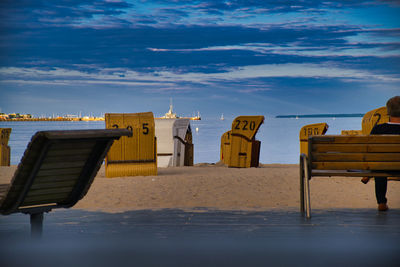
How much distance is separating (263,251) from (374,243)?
1.11 meters

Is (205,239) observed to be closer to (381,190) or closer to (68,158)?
(68,158)

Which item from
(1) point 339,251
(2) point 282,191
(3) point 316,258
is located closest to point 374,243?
(1) point 339,251

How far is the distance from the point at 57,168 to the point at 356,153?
3.67m

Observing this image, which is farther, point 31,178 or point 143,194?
point 143,194

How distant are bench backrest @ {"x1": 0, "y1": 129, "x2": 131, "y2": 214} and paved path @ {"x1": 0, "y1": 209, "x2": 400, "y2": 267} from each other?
A: 0.41 meters

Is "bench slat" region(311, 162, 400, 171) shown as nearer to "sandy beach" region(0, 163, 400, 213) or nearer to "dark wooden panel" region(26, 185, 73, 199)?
"sandy beach" region(0, 163, 400, 213)

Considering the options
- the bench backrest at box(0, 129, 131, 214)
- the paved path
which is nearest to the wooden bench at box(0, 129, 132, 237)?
Result: the bench backrest at box(0, 129, 131, 214)

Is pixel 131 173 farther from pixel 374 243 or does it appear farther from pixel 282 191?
pixel 374 243

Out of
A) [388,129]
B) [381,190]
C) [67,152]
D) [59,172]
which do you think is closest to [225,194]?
[381,190]

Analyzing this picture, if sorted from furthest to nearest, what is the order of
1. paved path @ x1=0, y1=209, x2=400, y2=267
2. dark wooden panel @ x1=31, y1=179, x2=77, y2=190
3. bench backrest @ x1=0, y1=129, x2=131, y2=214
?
dark wooden panel @ x1=31, y1=179, x2=77, y2=190 < bench backrest @ x1=0, y1=129, x2=131, y2=214 < paved path @ x1=0, y1=209, x2=400, y2=267

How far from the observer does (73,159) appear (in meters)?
5.04

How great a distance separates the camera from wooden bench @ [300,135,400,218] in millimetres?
6828

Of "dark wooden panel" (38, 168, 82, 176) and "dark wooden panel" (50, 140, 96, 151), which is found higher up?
"dark wooden panel" (50, 140, 96, 151)

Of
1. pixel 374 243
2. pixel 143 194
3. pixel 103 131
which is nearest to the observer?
pixel 103 131
